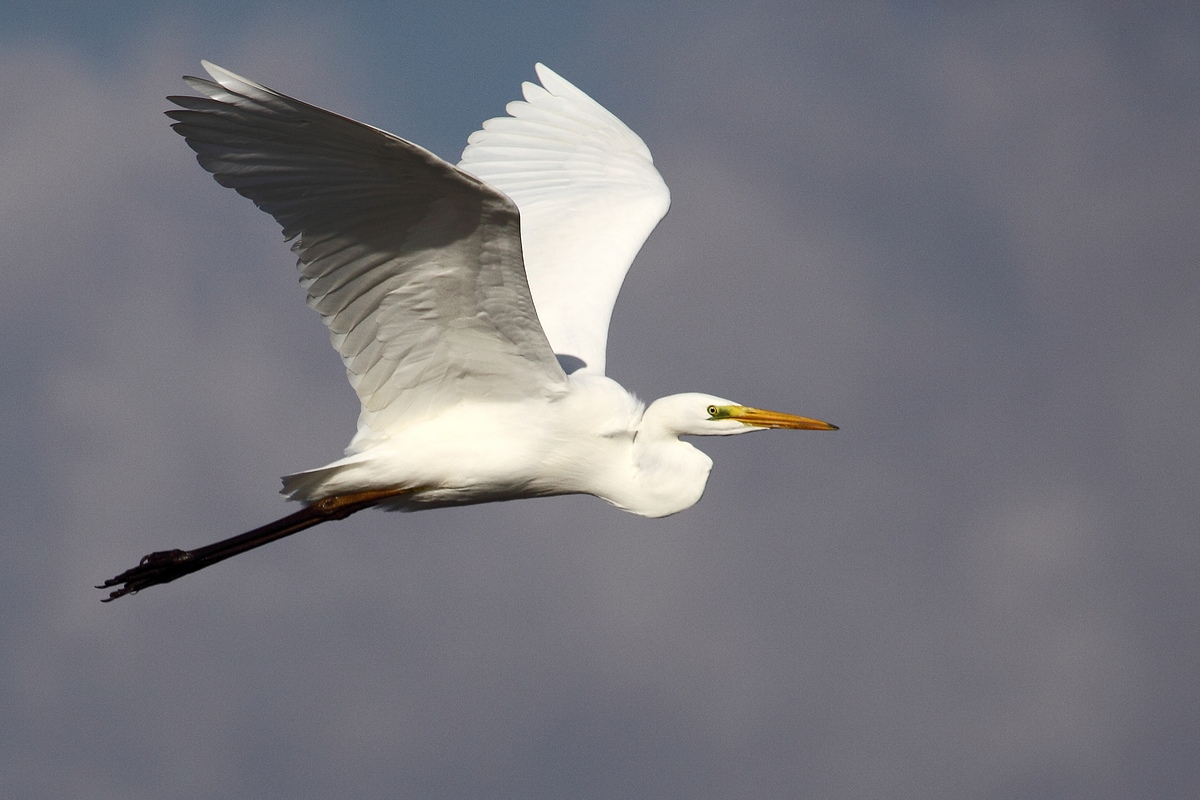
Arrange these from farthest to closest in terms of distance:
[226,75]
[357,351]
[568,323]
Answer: [568,323]
[357,351]
[226,75]

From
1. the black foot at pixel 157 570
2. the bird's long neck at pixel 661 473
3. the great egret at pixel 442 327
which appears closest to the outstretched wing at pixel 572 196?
the great egret at pixel 442 327

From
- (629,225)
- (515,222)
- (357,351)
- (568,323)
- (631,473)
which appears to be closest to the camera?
(515,222)

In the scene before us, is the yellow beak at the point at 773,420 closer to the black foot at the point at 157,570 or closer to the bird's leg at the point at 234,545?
the bird's leg at the point at 234,545

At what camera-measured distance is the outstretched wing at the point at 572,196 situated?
483 inches

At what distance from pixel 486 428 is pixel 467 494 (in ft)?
1.56

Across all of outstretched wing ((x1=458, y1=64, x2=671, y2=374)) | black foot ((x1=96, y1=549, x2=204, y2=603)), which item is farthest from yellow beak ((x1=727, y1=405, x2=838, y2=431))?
black foot ((x1=96, y1=549, x2=204, y2=603))

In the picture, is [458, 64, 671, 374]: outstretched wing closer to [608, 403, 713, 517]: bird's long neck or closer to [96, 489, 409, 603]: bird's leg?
[608, 403, 713, 517]: bird's long neck

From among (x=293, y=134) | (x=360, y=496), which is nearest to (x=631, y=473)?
(x=360, y=496)

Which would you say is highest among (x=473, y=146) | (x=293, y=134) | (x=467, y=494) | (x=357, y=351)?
(x=473, y=146)

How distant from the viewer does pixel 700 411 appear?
10.7m

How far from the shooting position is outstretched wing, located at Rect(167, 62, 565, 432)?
8398mm

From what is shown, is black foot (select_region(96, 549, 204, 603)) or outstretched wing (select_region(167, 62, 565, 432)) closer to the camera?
outstretched wing (select_region(167, 62, 565, 432))

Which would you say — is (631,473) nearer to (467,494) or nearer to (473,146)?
(467,494)

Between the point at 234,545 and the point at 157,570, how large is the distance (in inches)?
27.0
